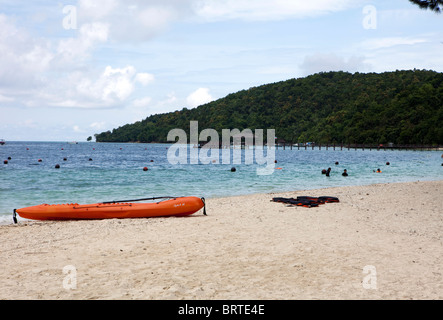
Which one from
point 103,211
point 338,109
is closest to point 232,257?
point 103,211

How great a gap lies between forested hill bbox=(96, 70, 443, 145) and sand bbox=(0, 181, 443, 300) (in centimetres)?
9949

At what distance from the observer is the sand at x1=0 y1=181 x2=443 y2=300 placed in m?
5.41

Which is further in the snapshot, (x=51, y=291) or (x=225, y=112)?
(x=225, y=112)

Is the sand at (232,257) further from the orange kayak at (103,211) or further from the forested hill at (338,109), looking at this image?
the forested hill at (338,109)

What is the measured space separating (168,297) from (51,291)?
1748 millimetres

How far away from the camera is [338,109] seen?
474 ft

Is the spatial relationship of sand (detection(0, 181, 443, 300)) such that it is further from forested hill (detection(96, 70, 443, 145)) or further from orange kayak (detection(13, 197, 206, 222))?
forested hill (detection(96, 70, 443, 145))

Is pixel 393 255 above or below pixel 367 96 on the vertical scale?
below

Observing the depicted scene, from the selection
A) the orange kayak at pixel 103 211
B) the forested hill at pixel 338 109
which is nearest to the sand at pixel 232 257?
the orange kayak at pixel 103 211

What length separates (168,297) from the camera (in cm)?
516
